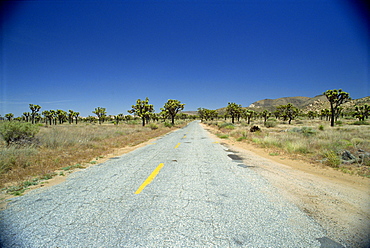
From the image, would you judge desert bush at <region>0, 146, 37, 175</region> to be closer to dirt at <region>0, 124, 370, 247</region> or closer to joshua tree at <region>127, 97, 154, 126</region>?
dirt at <region>0, 124, 370, 247</region>

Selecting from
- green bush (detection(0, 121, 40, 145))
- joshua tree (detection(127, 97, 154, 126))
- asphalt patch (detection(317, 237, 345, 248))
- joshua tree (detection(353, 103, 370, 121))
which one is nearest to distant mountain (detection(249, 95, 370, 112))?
joshua tree (detection(353, 103, 370, 121))

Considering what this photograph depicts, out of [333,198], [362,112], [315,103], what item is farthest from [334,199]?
[315,103]

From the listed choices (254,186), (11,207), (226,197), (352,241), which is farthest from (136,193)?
(352,241)

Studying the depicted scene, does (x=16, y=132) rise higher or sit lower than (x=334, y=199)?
higher

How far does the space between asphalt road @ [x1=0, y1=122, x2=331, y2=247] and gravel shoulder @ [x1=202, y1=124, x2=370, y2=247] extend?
0.94ft

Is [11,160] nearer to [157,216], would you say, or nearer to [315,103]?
[157,216]

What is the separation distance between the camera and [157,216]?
2.78m

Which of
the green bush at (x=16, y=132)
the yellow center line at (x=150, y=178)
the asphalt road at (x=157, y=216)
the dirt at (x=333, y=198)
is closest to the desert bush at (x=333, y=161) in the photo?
the dirt at (x=333, y=198)

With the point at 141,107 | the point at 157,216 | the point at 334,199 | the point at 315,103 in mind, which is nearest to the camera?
the point at 157,216

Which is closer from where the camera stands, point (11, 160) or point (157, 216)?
point (157, 216)

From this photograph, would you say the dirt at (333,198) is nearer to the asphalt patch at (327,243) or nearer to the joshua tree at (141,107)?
the asphalt patch at (327,243)

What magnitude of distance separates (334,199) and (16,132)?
14.3 m

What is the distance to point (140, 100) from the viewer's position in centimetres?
3697

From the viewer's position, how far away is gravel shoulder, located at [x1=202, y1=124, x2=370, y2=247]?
2.43m
